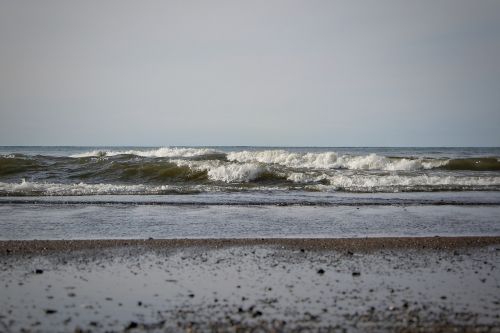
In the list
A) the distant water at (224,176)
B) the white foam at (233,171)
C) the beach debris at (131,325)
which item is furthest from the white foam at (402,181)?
the beach debris at (131,325)

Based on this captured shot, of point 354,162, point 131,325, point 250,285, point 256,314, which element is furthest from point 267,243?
point 354,162

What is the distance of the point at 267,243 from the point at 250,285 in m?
2.87

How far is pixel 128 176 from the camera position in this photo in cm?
2597

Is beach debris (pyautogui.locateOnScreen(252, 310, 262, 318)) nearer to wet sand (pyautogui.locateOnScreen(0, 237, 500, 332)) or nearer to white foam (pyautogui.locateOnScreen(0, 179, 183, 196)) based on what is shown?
wet sand (pyautogui.locateOnScreen(0, 237, 500, 332))

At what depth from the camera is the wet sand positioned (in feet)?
15.5

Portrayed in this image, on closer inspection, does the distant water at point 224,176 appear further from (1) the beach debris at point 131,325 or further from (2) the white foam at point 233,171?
(1) the beach debris at point 131,325

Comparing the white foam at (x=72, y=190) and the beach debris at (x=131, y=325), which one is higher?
the white foam at (x=72, y=190)

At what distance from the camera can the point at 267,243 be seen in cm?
888

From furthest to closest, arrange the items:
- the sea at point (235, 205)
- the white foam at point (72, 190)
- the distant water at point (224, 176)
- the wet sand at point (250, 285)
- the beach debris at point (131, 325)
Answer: the distant water at point (224, 176), the white foam at point (72, 190), the sea at point (235, 205), the wet sand at point (250, 285), the beach debris at point (131, 325)

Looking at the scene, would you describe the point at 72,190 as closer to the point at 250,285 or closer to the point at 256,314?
the point at 250,285

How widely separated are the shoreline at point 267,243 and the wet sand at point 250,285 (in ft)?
0.12

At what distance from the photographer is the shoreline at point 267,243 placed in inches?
330

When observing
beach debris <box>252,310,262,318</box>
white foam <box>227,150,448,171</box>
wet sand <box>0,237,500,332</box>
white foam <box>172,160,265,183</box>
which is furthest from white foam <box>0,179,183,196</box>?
white foam <box>227,150,448,171</box>

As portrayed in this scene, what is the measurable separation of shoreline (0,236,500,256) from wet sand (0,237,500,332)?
36mm
